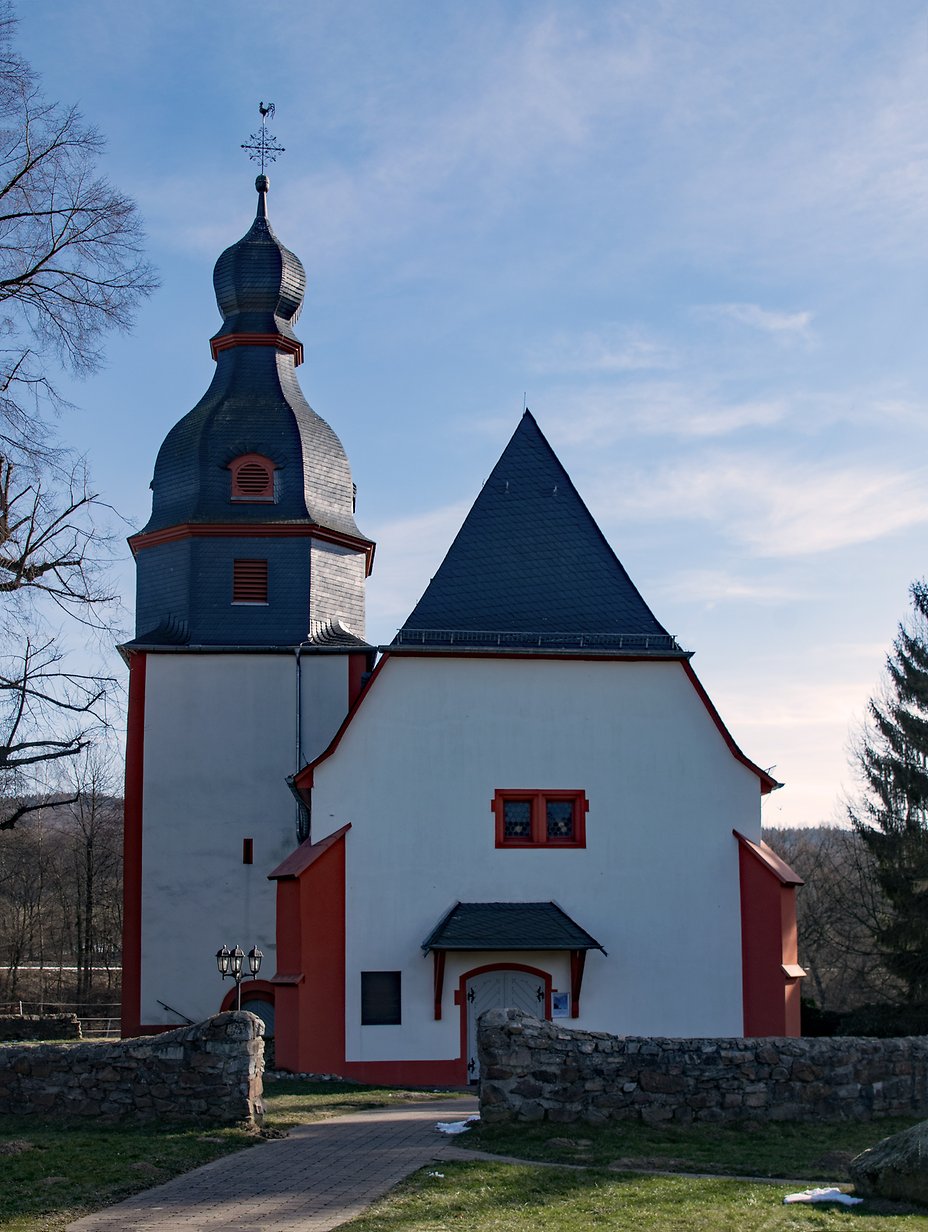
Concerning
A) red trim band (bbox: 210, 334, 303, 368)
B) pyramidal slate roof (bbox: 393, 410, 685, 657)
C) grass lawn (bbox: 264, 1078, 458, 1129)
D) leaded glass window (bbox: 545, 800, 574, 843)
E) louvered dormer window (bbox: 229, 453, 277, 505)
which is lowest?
grass lawn (bbox: 264, 1078, 458, 1129)

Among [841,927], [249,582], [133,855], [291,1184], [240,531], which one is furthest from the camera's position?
[841,927]

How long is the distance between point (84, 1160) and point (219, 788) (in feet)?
54.5

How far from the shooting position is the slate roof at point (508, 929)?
21203 millimetres

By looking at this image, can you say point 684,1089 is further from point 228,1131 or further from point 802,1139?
point 228,1131

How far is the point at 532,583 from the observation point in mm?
24047

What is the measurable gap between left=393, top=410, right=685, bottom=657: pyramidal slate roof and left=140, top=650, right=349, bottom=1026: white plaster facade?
18.0ft

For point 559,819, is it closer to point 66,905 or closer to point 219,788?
point 219,788

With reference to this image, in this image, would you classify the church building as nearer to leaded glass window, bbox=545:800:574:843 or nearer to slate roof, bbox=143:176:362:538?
leaded glass window, bbox=545:800:574:843

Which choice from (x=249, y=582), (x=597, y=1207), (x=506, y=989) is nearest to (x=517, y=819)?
(x=506, y=989)

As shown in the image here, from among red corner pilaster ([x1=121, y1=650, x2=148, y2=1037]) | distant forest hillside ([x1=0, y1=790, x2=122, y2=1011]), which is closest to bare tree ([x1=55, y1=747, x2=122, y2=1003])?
distant forest hillside ([x1=0, y1=790, x2=122, y2=1011])

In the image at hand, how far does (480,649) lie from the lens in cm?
2295

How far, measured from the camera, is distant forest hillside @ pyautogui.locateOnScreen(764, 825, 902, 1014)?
3691 centimetres

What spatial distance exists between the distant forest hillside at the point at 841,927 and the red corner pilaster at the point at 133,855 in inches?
630

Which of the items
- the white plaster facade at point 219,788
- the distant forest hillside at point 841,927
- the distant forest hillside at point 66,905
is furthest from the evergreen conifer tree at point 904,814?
the distant forest hillside at point 66,905
